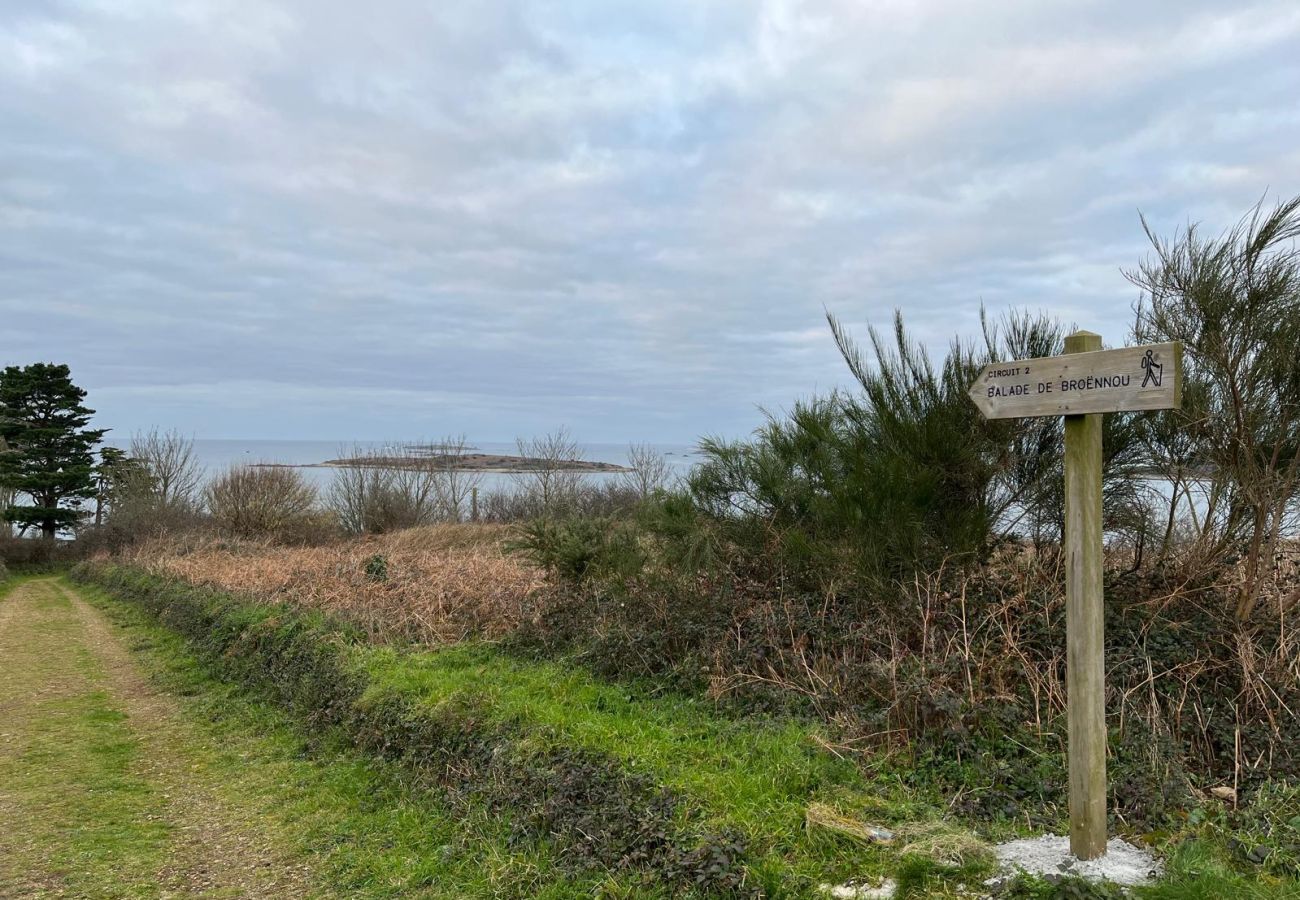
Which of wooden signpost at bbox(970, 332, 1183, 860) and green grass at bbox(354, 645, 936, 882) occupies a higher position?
wooden signpost at bbox(970, 332, 1183, 860)

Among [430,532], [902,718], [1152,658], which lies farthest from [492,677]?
[430,532]

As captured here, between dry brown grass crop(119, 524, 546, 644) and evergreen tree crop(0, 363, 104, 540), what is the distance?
25.3 metres

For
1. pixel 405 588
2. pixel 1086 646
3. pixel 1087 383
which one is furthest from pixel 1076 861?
pixel 405 588

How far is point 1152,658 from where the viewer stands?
220 inches

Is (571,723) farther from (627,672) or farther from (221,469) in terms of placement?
(221,469)

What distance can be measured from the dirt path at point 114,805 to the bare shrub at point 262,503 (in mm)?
21071

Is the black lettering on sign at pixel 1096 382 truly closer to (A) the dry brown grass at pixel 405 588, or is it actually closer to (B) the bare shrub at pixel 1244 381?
(B) the bare shrub at pixel 1244 381

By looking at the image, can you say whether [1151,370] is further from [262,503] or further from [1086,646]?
[262,503]

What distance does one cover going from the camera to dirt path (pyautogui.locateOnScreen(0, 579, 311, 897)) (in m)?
5.43

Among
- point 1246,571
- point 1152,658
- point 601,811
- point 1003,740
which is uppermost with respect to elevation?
point 1246,571

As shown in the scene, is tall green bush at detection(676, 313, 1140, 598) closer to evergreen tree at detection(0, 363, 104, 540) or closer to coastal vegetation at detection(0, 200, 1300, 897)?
coastal vegetation at detection(0, 200, 1300, 897)

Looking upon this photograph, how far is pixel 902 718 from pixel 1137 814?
1360 millimetres

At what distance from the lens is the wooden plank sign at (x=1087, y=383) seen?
3.40 metres

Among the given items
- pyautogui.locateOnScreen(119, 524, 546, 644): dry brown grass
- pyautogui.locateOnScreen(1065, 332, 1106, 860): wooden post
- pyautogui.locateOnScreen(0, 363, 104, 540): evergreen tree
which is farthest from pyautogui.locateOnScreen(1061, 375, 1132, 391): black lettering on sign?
pyautogui.locateOnScreen(0, 363, 104, 540): evergreen tree
